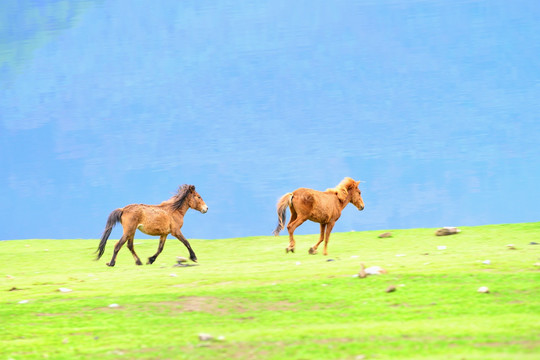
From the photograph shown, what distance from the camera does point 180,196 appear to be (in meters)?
15.7

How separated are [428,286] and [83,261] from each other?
9.37 metres

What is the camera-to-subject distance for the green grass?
618 centimetres

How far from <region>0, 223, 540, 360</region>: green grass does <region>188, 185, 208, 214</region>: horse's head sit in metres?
2.60

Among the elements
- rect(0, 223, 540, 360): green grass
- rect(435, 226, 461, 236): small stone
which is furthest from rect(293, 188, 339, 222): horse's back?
rect(435, 226, 461, 236): small stone

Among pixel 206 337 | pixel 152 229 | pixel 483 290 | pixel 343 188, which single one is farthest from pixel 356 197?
pixel 206 337

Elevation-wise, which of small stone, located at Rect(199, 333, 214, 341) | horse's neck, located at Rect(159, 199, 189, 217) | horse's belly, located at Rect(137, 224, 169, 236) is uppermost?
horse's neck, located at Rect(159, 199, 189, 217)

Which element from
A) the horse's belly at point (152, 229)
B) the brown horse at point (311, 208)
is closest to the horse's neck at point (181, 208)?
the horse's belly at point (152, 229)

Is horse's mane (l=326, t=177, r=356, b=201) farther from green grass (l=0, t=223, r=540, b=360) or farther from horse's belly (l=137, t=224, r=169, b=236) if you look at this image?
horse's belly (l=137, t=224, r=169, b=236)

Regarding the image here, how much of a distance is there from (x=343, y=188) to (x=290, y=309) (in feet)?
26.2

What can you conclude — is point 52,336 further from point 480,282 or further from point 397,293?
point 480,282

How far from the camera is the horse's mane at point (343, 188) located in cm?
1557

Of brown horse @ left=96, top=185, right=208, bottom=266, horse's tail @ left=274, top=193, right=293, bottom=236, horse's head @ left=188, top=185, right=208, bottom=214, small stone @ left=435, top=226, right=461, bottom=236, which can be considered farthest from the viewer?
small stone @ left=435, top=226, right=461, bottom=236

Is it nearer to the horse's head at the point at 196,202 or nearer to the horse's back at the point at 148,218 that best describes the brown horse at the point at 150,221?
the horse's back at the point at 148,218

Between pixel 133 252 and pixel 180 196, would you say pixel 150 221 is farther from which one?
pixel 180 196
